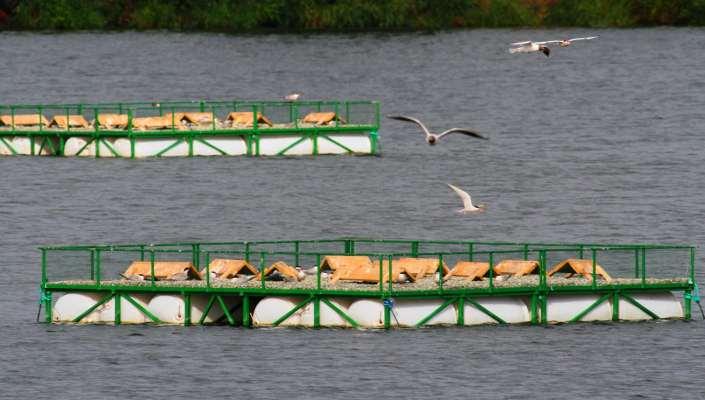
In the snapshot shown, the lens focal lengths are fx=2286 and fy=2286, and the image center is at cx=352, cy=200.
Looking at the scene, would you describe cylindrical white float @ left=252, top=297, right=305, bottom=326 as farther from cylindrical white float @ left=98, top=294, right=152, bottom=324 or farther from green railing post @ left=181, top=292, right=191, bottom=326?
cylindrical white float @ left=98, top=294, right=152, bottom=324

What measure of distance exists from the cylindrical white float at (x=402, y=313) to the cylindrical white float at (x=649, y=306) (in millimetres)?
6380

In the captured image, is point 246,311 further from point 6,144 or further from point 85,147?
point 6,144

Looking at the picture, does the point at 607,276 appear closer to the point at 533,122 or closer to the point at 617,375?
the point at 617,375

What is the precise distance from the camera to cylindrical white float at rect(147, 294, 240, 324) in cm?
7762

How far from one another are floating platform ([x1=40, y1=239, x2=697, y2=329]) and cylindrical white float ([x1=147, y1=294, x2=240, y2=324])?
1.3 inches

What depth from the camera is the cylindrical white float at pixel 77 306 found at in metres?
78.2

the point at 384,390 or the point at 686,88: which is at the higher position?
the point at 686,88

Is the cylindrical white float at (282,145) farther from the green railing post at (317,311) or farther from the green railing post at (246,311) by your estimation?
the green railing post at (317,311)

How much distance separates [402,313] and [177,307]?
8.01 m

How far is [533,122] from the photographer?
6437 inches

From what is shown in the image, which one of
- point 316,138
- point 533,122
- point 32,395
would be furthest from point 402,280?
point 533,122

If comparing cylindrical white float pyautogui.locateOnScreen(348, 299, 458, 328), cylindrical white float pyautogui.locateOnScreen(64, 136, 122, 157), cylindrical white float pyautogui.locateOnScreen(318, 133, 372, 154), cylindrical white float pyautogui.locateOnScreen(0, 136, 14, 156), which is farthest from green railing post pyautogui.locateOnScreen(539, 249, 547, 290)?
cylindrical white float pyautogui.locateOnScreen(0, 136, 14, 156)

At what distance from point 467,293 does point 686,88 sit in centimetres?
12197

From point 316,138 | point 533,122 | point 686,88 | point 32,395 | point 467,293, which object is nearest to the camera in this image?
point 32,395
